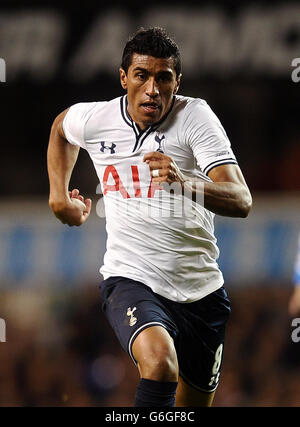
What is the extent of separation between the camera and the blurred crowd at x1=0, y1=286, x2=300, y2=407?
9.42m

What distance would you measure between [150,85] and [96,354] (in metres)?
5.88

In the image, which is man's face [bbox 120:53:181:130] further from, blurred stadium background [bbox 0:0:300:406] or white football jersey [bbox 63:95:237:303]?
blurred stadium background [bbox 0:0:300:406]

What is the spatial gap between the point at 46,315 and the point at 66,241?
0.97 metres

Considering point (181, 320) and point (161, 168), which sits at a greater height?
point (161, 168)

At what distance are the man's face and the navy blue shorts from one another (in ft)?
3.15

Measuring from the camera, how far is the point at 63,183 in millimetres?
5086

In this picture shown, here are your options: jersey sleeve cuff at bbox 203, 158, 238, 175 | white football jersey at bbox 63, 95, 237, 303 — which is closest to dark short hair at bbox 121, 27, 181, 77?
white football jersey at bbox 63, 95, 237, 303

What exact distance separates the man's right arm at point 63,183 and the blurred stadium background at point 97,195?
4411mm

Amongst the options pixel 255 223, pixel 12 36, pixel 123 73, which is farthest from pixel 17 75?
pixel 123 73

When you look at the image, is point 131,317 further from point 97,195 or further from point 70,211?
point 97,195

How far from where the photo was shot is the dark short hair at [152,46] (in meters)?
4.53

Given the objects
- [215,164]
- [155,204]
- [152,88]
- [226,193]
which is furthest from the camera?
[155,204]

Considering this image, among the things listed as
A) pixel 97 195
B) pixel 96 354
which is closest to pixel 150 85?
pixel 96 354

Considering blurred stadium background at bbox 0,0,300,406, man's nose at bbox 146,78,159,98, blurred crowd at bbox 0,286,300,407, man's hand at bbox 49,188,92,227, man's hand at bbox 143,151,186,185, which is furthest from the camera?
blurred stadium background at bbox 0,0,300,406
